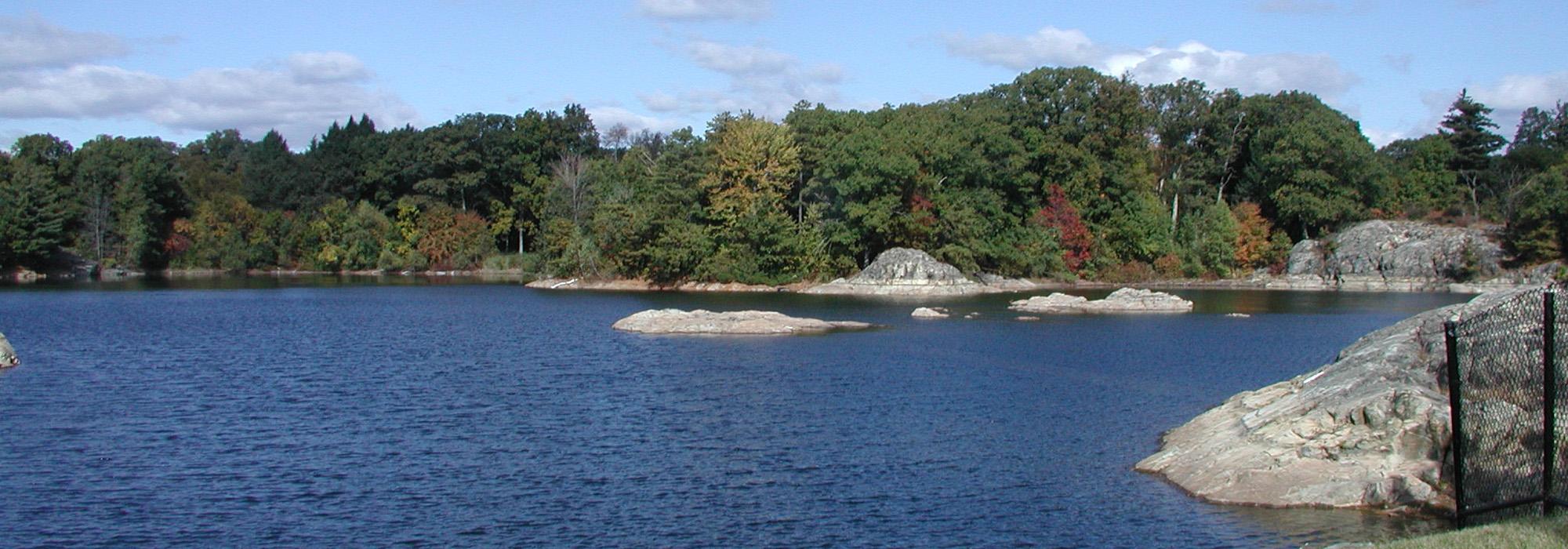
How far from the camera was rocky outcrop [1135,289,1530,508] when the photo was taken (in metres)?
20.1

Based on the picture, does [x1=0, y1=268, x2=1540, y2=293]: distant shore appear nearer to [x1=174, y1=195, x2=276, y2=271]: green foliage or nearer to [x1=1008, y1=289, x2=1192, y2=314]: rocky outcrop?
→ [x1=1008, y1=289, x2=1192, y2=314]: rocky outcrop

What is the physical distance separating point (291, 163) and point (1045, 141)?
8873 centimetres

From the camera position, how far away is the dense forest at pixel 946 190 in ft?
284

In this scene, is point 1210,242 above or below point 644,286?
above

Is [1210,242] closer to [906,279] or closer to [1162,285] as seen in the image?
[1162,285]

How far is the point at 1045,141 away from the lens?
92750 millimetres

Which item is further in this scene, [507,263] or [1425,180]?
[507,263]

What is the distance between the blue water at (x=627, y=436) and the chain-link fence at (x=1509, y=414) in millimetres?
1895

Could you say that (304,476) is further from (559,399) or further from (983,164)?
(983,164)

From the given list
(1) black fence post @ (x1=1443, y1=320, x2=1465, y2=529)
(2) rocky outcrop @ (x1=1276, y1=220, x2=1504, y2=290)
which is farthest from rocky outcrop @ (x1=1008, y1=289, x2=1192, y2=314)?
(1) black fence post @ (x1=1443, y1=320, x2=1465, y2=529)

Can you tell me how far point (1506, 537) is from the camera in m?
13.1

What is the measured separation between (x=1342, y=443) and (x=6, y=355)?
40602mm

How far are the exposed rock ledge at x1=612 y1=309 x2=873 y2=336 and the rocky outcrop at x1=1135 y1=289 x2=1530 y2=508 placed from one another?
2757 centimetres

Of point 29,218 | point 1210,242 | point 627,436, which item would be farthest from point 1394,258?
point 29,218
